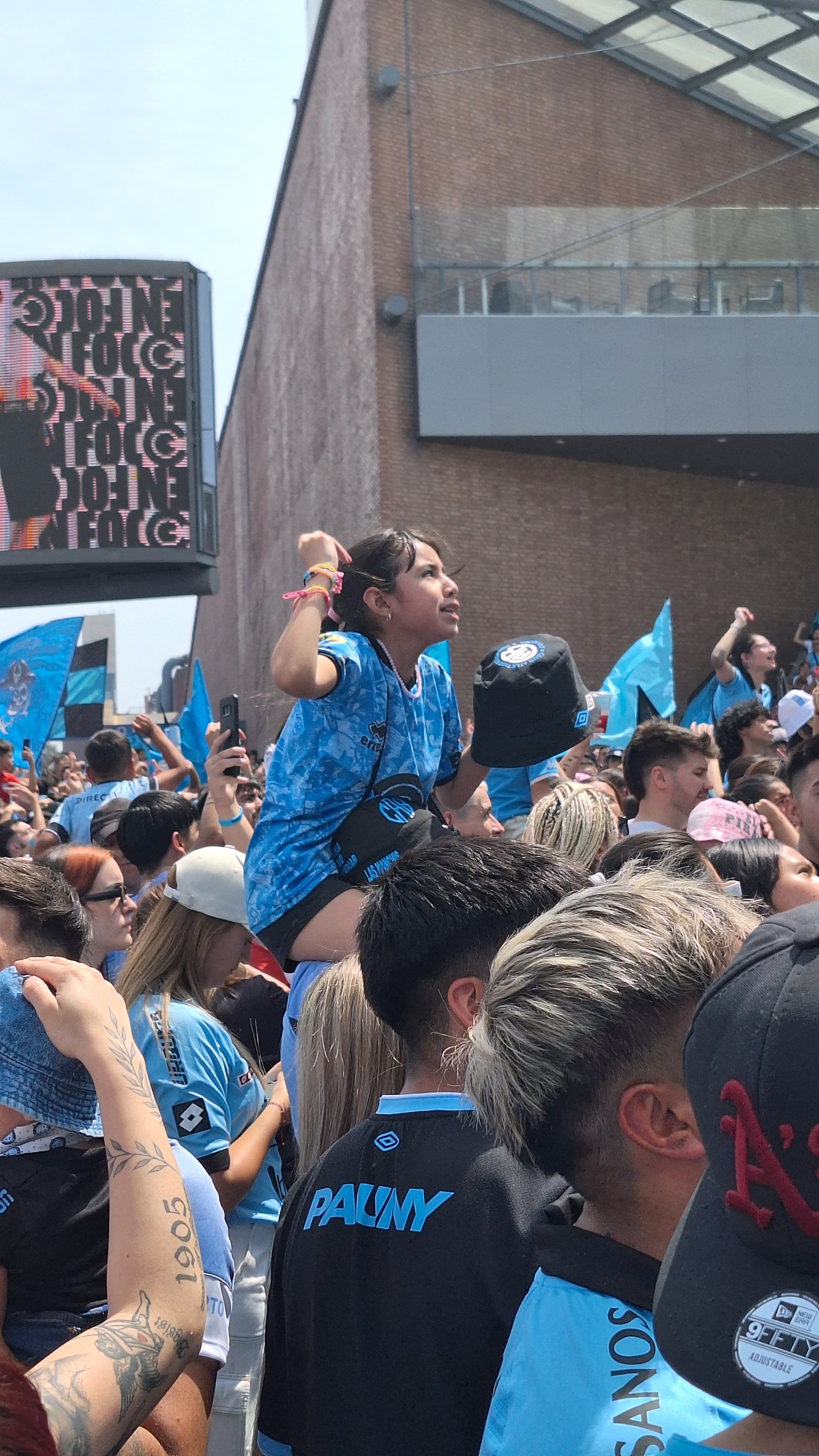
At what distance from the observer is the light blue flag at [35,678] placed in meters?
10.4

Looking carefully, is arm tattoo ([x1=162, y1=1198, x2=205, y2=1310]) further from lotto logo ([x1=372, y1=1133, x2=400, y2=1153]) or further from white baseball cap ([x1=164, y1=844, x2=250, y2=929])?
white baseball cap ([x1=164, y1=844, x2=250, y2=929])

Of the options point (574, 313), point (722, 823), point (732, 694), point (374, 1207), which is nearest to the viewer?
point (374, 1207)

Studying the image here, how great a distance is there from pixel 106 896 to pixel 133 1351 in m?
2.48

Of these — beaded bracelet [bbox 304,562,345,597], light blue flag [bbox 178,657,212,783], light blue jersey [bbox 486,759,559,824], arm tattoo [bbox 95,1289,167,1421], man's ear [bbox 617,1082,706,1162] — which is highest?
beaded bracelet [bbox 304,562,345,597]

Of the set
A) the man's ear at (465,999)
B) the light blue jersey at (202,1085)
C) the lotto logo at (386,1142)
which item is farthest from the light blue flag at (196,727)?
the lotto logo at (386,1142)

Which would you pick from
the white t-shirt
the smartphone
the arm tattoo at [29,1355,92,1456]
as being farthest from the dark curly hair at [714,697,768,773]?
the arm tattoo at [29,1355,92,1456]

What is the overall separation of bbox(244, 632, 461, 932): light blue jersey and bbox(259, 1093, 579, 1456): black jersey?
1085 millimetres

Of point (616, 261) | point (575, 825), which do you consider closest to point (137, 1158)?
point (575, 825)

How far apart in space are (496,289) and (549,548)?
3914mm

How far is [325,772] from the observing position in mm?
3074

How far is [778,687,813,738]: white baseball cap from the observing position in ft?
24.6

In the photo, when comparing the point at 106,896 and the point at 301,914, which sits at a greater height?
the point at 301,914

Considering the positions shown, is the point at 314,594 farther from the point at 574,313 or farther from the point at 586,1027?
the point at 574,313

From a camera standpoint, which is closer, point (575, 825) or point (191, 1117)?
point (191, 1117)
